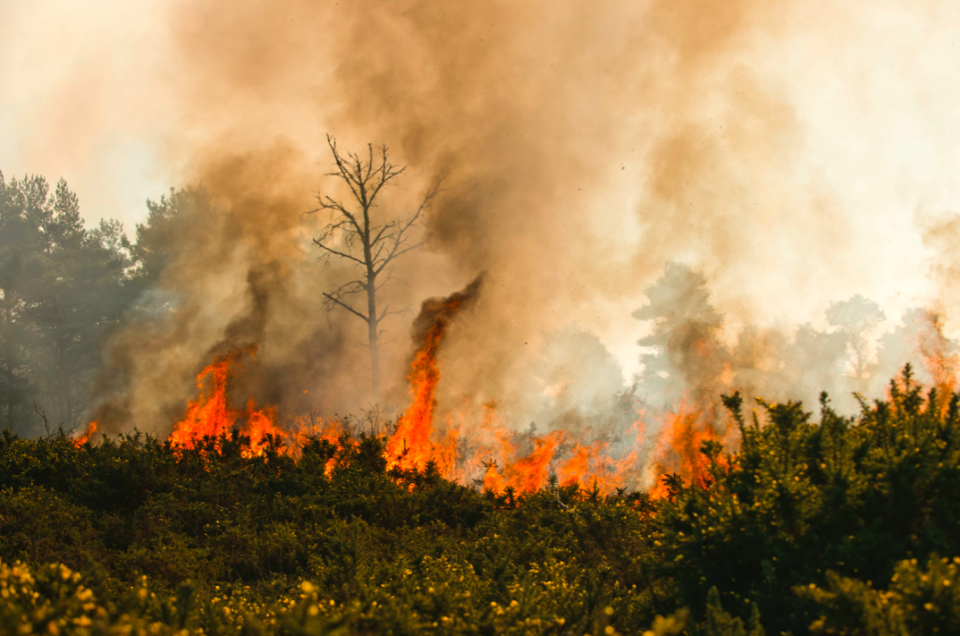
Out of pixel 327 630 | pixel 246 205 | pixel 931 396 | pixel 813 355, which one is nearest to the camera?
pixel 327 630

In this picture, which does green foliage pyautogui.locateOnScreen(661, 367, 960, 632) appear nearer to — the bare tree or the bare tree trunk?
the bare tree trunk

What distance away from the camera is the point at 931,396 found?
4.46 m

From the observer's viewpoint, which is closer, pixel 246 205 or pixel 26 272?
pixel 246 205

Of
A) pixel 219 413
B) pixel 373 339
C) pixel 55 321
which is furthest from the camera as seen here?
pixel 55 321

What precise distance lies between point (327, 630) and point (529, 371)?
14.1 m

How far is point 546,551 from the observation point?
5875 mm

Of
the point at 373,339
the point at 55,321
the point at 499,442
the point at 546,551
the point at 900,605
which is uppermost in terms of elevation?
the point at 55,321

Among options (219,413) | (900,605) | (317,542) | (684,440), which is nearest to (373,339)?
(219,413)

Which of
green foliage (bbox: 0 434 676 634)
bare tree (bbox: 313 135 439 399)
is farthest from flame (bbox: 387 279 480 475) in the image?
green foliage (bbox: 0 434 676 634)

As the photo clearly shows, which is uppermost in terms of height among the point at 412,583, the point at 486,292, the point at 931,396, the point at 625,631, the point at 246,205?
the point at 246,205

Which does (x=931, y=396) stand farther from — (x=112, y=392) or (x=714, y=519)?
Answer: (x=112, y=392)

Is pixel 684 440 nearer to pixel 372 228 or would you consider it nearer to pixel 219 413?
pixel 372 228

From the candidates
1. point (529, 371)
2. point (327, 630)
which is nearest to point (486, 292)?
point (529, 371)

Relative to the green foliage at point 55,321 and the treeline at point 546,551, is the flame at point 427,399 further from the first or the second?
the green foliage at point 55,321
